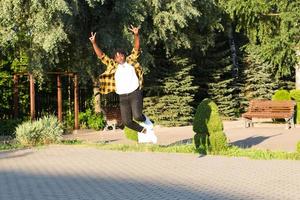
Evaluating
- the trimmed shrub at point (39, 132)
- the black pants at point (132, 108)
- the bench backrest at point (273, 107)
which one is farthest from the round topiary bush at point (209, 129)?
A: the bench backrest at point (273, 107)

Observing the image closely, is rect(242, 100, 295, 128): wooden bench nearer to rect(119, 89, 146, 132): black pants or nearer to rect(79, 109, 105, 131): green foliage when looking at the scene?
rect(79, 109, 105, 131): green foliage

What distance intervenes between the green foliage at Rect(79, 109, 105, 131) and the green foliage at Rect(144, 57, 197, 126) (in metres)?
2.89

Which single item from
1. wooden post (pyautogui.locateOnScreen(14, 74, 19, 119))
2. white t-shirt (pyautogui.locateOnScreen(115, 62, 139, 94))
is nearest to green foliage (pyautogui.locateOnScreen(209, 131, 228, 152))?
white t-shirt (pyautogui.locateOnScreen(115, 62, 139, 94))

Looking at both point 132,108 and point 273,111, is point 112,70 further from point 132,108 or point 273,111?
point 273,111

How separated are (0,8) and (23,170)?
9506 millimetres

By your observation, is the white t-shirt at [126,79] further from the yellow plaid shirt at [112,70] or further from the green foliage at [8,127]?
the green foliage at [8,127]

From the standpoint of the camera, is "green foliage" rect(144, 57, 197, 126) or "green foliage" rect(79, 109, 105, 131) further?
"green foliage" rect(144, 57, 197, 126)

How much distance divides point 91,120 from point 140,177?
45.2 feet

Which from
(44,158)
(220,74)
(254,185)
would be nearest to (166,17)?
(220,74)

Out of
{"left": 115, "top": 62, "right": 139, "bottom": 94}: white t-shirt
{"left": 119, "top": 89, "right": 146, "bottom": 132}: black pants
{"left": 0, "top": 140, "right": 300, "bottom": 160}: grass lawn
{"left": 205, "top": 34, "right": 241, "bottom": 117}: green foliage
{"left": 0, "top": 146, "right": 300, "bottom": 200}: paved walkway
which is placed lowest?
{"left": 0, "top": 146, "right": 300, "bottom": 200}: paved walkway

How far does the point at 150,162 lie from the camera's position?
416 inches

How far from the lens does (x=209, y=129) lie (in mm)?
11789

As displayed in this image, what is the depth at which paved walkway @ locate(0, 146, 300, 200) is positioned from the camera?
286 inches

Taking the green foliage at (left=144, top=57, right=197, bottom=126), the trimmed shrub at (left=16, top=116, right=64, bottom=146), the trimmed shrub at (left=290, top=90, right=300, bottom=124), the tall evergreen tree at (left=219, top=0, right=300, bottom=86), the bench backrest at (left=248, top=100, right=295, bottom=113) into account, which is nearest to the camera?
the trimmed shrub at (left=16, top=116, right=64, bottom=146)
